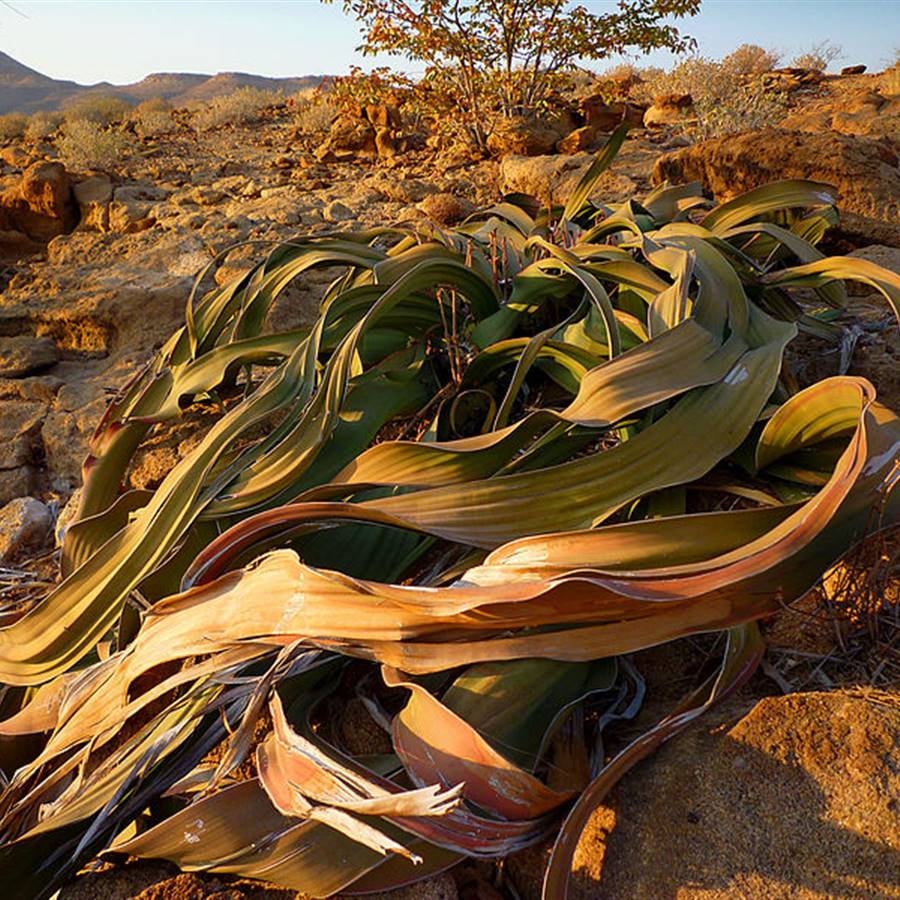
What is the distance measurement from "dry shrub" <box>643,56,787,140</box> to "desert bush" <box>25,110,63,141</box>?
6179 millimetres

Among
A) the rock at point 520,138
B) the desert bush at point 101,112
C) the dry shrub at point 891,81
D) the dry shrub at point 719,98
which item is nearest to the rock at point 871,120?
the dry shrub at point 719,98

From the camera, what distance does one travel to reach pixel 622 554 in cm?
89

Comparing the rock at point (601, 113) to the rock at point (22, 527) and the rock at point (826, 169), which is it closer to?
the rock at point (826, 169)

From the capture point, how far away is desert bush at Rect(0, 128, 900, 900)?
2.74ft

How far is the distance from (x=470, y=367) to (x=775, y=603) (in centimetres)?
82

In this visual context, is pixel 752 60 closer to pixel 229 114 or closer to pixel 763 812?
pixel 229 114

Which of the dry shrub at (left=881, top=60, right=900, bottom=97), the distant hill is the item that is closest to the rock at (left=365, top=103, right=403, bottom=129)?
the dry shrub at (left=881, top=60, right=900, bottom=97)

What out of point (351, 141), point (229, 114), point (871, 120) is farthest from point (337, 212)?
point (229, 114)

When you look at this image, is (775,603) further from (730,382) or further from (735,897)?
(730,382)

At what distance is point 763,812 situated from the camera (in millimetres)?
833

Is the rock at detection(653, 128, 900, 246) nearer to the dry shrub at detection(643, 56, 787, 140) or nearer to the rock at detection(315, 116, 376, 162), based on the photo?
the dry shrub at detection(643, 56, 787, 140)

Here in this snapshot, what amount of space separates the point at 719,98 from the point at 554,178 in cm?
351

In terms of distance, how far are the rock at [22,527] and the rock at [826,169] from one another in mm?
2405

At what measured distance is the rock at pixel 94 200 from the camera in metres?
3.90
